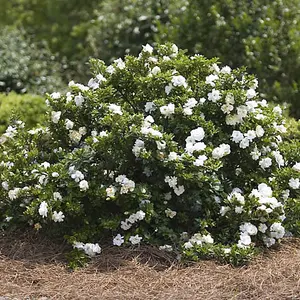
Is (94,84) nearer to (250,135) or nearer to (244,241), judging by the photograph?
(250,135)

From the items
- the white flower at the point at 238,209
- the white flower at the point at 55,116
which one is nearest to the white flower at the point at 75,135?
the white flower at the point at 55,116

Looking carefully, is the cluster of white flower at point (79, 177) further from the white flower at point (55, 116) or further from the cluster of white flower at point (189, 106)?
the cluster of white flower at point (189, 106)

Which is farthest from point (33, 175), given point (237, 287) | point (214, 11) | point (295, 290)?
point (214, 11)

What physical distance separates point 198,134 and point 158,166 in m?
0.33

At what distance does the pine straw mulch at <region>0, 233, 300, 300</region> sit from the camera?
3.70 metres

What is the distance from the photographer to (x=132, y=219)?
4.14 metres

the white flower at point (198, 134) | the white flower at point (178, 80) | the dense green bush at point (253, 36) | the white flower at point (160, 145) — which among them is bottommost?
the dense green bush at point (253, 36)

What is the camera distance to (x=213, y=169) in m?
4.12

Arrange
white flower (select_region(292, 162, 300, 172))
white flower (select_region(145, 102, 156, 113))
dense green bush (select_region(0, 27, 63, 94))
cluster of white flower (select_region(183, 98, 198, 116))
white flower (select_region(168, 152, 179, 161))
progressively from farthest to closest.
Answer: dense green bush (select_region(0, 27, 63, 94))
white flower (select_region(292, 162, 300, 172))
white flower (select_region(145, 102, 156, 113))
cluster of white flower (select_region(183, 98, 198, 116))
white flower (select_region(168, 152, 179, 161))

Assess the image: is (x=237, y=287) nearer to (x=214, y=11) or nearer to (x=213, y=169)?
(x=213, y=169)

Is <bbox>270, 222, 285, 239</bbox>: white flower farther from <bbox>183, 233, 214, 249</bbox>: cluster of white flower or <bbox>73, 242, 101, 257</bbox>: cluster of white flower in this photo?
<bbox>73, 242, 101, 257</bbox>: cluster of white flower

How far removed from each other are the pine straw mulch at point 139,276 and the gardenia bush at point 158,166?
110mm

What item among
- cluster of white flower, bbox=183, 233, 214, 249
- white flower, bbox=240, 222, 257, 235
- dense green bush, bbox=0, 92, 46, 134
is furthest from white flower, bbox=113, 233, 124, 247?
dense green bush, bbox=0, 92, 46, 134

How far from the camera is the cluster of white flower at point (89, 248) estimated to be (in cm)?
413
